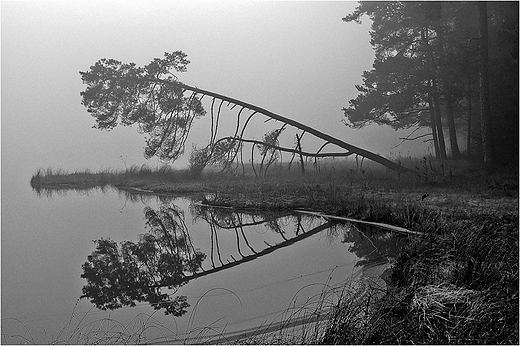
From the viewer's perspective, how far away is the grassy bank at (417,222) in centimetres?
223

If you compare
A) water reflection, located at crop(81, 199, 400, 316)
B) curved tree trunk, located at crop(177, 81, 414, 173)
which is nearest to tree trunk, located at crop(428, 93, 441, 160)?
curved tree trunk, located at crop(177, 81, 414, 173)

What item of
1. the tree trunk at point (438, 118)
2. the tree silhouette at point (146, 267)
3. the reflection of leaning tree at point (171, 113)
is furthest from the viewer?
the reflection of leaning tree at point (171, 113)

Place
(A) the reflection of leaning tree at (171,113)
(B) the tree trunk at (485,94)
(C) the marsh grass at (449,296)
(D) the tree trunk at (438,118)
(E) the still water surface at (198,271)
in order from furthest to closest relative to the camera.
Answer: (A) the reflection of leaning tree at (171,113)
(D) the tree trunk at (438,118)
(B) the tree trunk at (485,94)
(E) the still water surface at (198,271)
(C) the marsh grass at (449,296)

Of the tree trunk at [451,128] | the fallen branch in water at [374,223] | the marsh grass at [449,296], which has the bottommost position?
the marsh grass at [449,296]

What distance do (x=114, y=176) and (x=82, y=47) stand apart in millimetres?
919

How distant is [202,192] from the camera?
3.86m

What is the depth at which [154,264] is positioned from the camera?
9.67ft

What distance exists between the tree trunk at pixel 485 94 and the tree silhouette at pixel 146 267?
6.60ft

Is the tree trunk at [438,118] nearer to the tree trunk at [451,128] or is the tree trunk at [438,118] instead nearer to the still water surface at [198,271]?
the tree trunk at [451,128]

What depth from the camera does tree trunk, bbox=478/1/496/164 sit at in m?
3.54

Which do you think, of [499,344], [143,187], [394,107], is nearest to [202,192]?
[143,187]

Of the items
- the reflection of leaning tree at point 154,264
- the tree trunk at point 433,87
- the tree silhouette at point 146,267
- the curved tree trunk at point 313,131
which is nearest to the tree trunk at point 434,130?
the tree trunk at point 433,87

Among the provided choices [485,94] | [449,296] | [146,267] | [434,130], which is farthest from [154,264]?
[485,94]

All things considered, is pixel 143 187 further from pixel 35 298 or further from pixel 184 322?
pixel 184 322
